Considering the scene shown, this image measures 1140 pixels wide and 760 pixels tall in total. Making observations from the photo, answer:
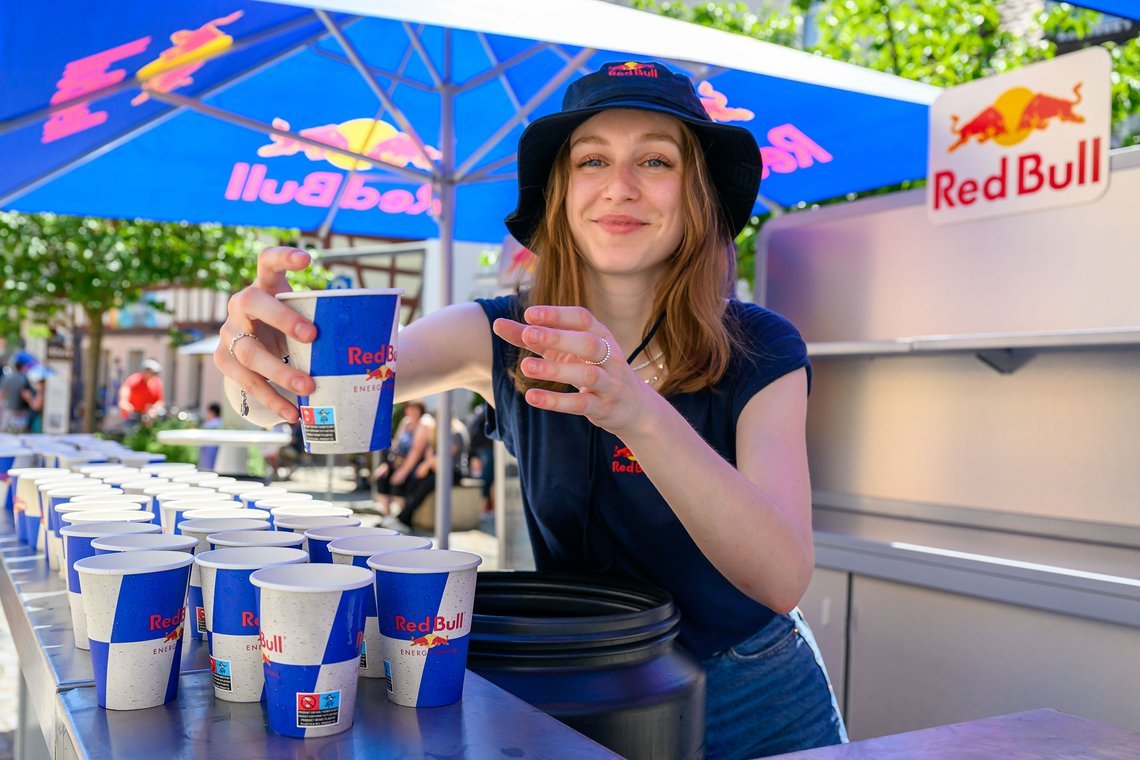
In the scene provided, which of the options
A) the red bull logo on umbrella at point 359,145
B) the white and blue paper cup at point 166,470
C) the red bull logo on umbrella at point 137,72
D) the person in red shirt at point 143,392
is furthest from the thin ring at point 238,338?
the person in red shirt at point 143,392

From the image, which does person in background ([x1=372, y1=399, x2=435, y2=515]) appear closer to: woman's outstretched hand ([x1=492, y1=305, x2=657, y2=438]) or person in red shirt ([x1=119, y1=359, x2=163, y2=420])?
person in red shirt ([x1=119, y1=359, x2=163, y2=420])

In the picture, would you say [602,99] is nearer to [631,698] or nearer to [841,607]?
[631,698]

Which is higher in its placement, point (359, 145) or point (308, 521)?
point (359, 145)

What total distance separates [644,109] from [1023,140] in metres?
2.36

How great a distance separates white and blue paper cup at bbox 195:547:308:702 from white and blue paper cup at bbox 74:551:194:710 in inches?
1.8

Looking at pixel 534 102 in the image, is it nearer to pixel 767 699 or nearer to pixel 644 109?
pixel 644 109

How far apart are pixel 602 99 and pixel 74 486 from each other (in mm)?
1308

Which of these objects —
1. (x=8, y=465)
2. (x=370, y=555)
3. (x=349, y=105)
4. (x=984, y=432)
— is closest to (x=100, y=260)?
(x=349, y=105)

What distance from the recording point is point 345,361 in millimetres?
1291

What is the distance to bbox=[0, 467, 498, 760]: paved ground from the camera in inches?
162

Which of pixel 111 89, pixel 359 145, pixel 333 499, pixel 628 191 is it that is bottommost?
pixel 333 499

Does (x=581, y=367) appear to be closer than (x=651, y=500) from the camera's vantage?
Yes

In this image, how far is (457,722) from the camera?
1.05m

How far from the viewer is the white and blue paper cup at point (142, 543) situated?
1.20 metres
